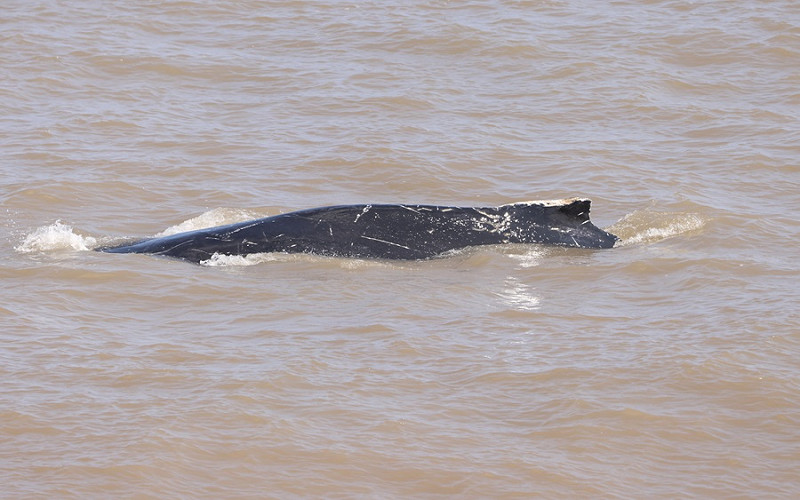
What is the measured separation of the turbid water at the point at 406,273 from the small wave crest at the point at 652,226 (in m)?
0.05

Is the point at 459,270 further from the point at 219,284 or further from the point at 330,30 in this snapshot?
the point at 330,30

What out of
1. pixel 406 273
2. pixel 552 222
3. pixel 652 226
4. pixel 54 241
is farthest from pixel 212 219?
pixel 652 226

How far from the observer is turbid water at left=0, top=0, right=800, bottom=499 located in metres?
7.20

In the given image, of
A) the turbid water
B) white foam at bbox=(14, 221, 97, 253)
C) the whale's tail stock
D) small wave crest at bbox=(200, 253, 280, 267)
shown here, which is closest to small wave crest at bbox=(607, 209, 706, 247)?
the turbid water

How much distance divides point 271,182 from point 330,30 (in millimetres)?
6359

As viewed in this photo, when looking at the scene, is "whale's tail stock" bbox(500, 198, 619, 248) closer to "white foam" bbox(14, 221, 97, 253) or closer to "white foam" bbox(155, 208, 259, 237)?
"white foam" bbox(155, 208, 259, 237)

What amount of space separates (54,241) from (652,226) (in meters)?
5.53

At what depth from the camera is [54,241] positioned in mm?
11234

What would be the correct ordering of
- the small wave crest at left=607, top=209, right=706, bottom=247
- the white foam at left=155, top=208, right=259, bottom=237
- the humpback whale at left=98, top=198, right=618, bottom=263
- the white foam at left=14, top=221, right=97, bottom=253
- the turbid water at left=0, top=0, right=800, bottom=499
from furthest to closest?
the white foam at left=155, top=208, right=259, bottom=237
the small wave crest at left=607, top=209, right=706, bottom=247
the white foam at left=14, top=221, right=97, bottom=253
the humpback whale at left=98, top=198, right=618, bottom=263
the turbid water at left=0, top=0, right=800, bottom=499

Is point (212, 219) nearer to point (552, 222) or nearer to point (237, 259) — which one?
point (237, 259)

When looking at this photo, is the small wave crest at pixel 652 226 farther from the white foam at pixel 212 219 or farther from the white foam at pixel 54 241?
the white foam at pixel 54 241

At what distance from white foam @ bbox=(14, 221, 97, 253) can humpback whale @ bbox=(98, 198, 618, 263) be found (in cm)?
109

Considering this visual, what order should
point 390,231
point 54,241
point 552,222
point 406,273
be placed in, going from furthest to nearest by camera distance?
point 54,241
point 552,222
point 390,231
point 406,273

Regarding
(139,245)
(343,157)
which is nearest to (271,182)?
(343,157)
